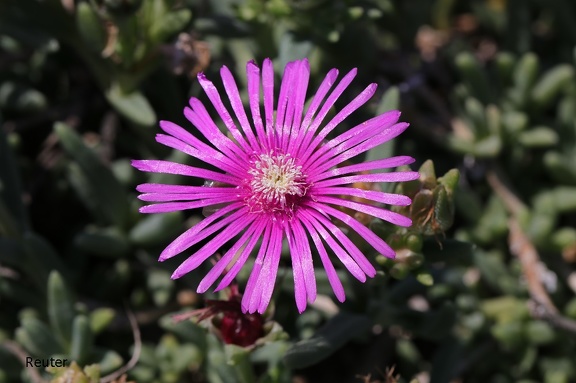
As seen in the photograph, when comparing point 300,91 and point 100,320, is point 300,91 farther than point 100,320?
No

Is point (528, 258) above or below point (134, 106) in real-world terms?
below

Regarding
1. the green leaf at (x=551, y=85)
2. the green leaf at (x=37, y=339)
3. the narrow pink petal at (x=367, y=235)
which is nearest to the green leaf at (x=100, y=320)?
the green leaf at (x=37, y=339)

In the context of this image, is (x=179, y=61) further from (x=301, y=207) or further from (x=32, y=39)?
(x=301, y=207)

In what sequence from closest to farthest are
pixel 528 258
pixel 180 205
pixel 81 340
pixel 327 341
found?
pixel 180 205, pixel 327 341, pixel 81 340, pixel 528 258

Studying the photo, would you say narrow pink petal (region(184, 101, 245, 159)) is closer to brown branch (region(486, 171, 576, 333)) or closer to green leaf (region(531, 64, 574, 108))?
brown branch (region(486, 171, 576, 333))

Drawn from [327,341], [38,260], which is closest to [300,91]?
[327,341]

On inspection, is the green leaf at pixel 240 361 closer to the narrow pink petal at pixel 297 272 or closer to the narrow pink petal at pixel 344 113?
the narrow pink petal at pixel 297 272

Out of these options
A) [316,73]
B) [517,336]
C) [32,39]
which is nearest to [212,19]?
[316,73]

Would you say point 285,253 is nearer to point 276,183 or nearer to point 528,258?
point 276,183
